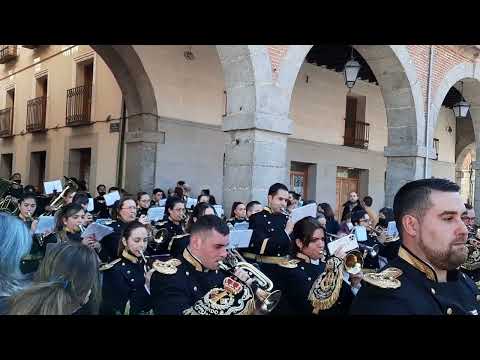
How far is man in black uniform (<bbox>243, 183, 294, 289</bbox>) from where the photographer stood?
17.9 ft

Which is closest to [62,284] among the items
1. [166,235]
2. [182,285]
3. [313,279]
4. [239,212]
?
[182,285]

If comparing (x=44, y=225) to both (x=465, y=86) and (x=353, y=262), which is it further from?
(x=465, y=86)

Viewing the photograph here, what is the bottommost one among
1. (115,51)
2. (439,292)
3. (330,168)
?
(439,292)

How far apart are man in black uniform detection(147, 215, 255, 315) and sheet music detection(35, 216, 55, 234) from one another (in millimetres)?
3021

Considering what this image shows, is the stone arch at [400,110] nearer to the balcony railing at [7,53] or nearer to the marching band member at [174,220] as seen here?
the marching band member at [174,220]

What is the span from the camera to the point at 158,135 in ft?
36.7

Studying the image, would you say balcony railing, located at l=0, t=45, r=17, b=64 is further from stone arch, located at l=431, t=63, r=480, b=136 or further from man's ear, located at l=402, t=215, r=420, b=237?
man's ear, located at l=402, t=215, r=420, b=237

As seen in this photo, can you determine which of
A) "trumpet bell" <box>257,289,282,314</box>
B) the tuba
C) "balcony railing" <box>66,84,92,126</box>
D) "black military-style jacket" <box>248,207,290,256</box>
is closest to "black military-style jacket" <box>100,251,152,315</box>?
"trumpet bell" <box>257,289,282,314</box>

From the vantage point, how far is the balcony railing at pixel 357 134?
1619 centimetres

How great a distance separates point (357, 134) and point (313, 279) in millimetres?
13140

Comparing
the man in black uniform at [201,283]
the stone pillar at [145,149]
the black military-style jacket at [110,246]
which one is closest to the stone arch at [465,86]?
the stone pillar at [145,149]

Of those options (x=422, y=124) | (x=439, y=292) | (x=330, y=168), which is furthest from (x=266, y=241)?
(x=330, y=168)
